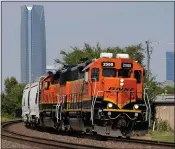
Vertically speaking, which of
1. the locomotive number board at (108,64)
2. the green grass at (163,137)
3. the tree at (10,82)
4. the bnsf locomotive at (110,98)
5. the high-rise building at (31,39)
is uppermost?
the high-rise building at (31,39)

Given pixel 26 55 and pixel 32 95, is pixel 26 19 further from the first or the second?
pixel 32 95

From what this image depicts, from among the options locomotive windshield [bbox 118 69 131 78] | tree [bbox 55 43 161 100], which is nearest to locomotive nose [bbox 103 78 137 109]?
locomotive windshield [bbox 118 69 131 78]

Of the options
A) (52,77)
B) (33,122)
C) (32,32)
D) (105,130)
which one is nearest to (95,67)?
(105,130)

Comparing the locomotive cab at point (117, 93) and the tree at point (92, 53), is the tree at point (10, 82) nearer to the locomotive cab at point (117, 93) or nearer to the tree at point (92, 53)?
the tree at point (92, 53)

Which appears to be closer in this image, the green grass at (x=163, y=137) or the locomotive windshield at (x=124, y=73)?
the locomotive windshield at (x=124, y=73)

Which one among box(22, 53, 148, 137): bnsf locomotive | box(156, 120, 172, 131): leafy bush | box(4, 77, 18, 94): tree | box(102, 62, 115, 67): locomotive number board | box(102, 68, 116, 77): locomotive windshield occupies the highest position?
box(4, 77, 18, 94): tree

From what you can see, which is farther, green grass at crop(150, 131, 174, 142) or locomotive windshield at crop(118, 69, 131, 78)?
green grass at crop(150, 131, 174, 142)

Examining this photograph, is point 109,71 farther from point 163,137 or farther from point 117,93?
point 163,137

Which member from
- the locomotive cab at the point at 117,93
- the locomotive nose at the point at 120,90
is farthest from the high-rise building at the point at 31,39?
the locomotive nose at the point at 120,90

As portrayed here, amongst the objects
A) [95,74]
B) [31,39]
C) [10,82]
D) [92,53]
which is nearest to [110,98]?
[95,74]

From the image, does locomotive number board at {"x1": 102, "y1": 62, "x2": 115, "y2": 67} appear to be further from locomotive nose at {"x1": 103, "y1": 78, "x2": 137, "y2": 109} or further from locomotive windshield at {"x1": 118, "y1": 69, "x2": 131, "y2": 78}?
locomotive nose at {"x1": 103, "y1": 78, "x2": 137, "y2": 109}

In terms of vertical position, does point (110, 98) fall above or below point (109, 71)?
below

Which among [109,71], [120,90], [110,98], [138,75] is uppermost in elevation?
[109,71]

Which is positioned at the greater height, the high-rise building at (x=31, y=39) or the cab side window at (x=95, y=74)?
the high-rise building at (x=31, y=39)
